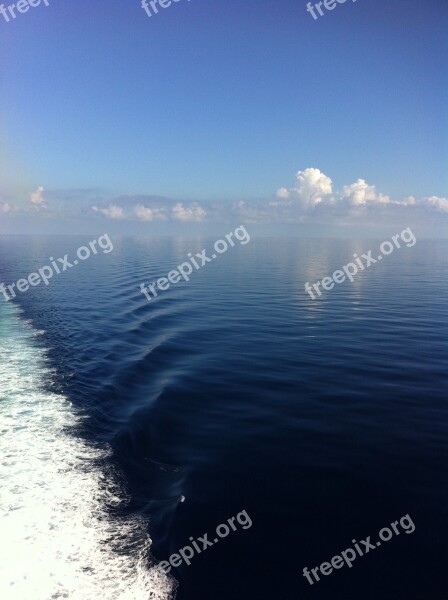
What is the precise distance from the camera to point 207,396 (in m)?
16.3

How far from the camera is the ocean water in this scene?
7.86 m

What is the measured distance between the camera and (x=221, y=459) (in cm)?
1177

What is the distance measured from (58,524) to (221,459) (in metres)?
4.69

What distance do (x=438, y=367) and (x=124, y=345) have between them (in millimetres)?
17500

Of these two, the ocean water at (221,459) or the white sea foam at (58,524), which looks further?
the ocean water at (221,459)

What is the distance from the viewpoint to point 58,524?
29.8ft

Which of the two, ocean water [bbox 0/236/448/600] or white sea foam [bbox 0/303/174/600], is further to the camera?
ocean water [bbox 0/236/448/600]

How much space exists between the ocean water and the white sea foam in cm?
4

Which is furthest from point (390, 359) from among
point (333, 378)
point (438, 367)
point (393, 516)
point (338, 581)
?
point (338, 581)

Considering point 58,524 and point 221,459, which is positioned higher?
point 58,524

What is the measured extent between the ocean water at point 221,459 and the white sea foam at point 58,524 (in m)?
0.04

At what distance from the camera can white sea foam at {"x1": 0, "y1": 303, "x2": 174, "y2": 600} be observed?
24.5 ft

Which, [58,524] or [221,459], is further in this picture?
[221,459]

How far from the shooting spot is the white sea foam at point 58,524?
746cm
